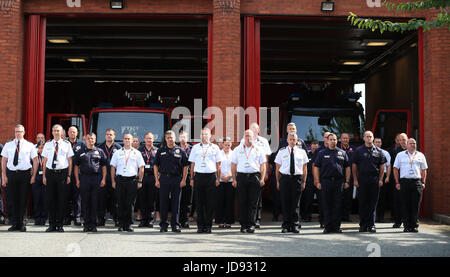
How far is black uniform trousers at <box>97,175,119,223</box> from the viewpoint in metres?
12.6

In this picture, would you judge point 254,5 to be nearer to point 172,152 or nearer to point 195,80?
point 172,152

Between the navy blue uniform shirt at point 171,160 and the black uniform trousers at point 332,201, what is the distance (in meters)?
2.87

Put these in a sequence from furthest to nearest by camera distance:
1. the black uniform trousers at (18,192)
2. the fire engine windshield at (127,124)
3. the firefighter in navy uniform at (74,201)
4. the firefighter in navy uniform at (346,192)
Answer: the fire engine windshield at (127,124)
the firefighter in navy uniform at (346,192)
the firefighter in navy uniform at (74,201)
the black uniform trousers at (18,192)

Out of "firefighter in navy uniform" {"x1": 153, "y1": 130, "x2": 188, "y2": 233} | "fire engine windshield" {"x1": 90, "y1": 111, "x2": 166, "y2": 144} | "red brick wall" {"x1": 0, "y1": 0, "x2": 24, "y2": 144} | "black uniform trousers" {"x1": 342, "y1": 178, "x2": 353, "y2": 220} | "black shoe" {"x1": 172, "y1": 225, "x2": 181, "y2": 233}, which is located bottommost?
"black shoe" {"x1": 172, "y1": 225, "x2": 181, "y2": 233}

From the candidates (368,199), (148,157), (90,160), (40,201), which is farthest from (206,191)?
(40,201)

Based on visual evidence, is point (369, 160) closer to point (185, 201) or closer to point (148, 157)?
point (185, 201)

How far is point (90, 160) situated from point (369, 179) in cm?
558

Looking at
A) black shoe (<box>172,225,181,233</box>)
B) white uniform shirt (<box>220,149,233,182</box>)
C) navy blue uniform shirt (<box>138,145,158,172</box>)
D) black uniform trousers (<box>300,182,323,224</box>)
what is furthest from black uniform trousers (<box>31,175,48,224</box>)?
black uniform trousers (<box>300,182,323,224</box>)

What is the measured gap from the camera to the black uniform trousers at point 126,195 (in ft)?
37.5

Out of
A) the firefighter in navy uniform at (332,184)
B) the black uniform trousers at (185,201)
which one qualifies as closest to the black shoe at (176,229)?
the black uniform trousers at (185,201)

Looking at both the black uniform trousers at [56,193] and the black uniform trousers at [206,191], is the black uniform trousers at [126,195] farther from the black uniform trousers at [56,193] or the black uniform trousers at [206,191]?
the black uniform trousers at [206,191]

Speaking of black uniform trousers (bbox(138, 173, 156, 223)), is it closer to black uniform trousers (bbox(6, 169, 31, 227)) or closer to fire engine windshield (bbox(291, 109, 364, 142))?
black uniform trousers (bbox(6, 169, 31, 227))

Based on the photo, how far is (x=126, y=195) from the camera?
11.4m

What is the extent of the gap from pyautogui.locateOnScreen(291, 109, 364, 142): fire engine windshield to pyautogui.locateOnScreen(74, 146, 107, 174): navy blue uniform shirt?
6047mm
